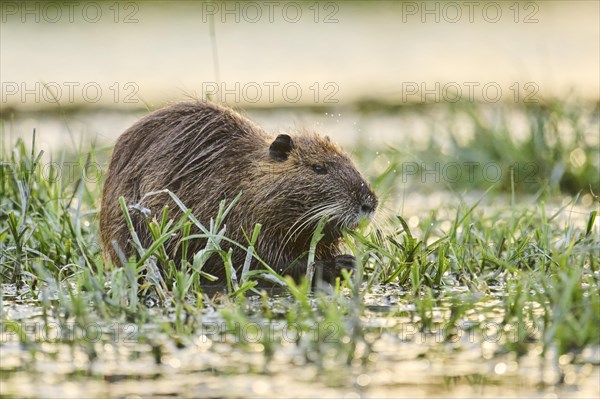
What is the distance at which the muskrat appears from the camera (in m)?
5.18

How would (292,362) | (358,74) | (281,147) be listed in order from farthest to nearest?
1. (358,74)
2. (281,147)
3. (292,362)

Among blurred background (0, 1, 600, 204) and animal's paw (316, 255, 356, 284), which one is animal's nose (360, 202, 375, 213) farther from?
blurred background (0, 1, 600, 204)

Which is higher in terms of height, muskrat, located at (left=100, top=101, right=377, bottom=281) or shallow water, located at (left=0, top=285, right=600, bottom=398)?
muskrat, located at (left=100, top=101, right=377, bottom=281)

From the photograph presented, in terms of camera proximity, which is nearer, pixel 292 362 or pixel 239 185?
pixel 292 362

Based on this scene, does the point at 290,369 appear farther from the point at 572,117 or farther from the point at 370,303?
the point at 572,117

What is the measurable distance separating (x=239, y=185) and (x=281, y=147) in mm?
240

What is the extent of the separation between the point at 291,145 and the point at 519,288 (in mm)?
1465

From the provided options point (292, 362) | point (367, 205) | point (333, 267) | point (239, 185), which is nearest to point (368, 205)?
point (367, 205)

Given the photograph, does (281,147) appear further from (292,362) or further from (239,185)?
(292,362)

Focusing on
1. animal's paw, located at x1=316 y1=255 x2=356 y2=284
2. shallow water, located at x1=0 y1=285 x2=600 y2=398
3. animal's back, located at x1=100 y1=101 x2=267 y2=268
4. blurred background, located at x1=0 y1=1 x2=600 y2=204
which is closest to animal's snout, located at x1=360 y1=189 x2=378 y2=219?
animal's paw, located at x1=316 y1=255 x2=356 y2=284

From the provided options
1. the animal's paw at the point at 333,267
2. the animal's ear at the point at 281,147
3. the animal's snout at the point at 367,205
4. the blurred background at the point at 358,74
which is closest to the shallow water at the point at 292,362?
the animal's paw at the point at 333,267

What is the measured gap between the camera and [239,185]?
17.5 feet

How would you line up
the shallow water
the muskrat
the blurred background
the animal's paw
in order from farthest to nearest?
the blurred background → the muskrat → the animal's paw → the shallow water

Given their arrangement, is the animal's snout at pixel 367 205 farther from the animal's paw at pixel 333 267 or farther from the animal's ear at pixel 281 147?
the animal's ear at pixel 281 147
